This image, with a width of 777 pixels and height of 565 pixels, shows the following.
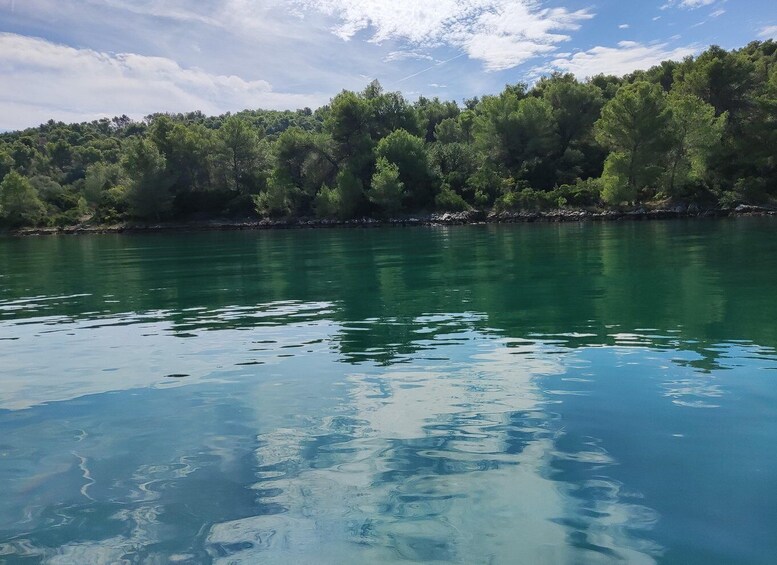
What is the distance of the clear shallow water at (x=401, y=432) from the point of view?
545cm

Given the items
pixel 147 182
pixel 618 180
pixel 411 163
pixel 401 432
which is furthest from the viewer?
pixel 147 182

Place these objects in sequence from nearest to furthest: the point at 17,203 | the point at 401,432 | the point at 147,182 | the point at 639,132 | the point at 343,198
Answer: the point at 401,432 < the point at 639,132 < the point at 343,198 < the point at 147,182 < the point at 17,203

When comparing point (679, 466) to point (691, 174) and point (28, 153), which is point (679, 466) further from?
point (28, 153)

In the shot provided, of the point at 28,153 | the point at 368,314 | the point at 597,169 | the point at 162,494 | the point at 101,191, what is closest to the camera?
the point at 162,494

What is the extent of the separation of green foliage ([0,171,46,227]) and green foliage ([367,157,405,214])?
68.4 meters

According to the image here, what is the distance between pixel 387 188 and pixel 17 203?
72962 mm

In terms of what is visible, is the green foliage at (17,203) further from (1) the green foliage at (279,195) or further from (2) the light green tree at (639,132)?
(2) the light green tree at (639,132)

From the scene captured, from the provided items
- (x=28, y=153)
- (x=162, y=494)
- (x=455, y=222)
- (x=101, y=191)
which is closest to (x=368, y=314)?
(x=162, y=494)

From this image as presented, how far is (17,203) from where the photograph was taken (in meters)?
111

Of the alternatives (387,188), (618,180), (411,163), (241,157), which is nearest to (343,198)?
(387,188)

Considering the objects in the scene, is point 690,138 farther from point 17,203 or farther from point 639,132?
point 17,203

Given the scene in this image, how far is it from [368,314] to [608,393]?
9.15m

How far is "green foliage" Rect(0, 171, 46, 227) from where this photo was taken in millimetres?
110625

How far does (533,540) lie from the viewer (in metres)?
5.33
